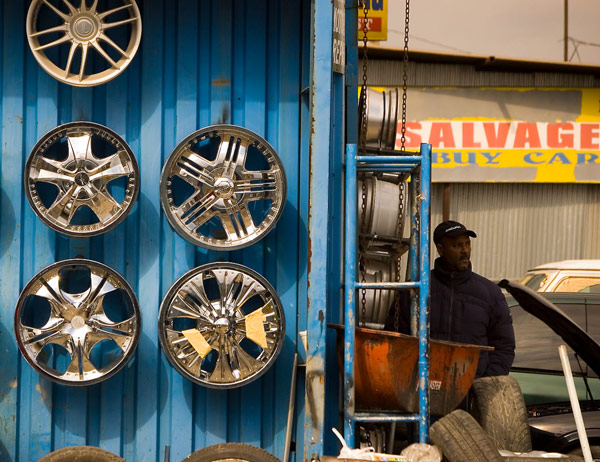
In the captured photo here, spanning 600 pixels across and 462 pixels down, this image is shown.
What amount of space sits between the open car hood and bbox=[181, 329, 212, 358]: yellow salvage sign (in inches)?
80.3

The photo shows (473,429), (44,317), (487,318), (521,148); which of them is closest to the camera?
(473,429)

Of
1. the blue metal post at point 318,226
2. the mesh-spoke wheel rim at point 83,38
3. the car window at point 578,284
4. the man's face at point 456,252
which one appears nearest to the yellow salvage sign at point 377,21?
the car window at point 578,284

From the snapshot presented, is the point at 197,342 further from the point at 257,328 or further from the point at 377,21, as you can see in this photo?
the point at 377,21

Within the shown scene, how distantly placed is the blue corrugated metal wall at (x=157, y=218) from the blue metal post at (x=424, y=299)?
0.75m

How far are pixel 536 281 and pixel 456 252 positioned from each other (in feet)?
10.8

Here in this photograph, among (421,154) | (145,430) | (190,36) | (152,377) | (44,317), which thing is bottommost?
(145,430)

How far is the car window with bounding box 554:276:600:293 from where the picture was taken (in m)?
7.90

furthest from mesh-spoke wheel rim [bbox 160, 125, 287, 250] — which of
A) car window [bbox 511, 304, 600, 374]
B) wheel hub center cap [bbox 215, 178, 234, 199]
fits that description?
car window [bbox 511, 304, 600, 374]

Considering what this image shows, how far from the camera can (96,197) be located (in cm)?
436

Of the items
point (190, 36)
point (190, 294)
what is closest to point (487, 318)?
point (190, 294)

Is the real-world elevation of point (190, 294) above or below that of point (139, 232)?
below

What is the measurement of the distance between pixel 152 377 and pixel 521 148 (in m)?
11.9

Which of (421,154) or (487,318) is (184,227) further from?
(487,318)

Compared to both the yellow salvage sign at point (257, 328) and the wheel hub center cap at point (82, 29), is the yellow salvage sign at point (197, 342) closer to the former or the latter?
the yellow salvage sign at point (257, 328)
